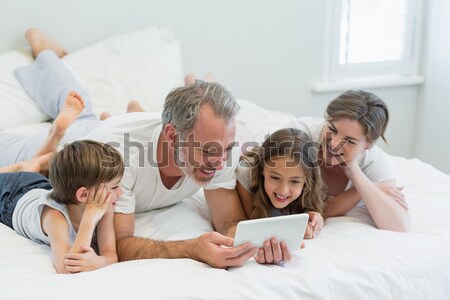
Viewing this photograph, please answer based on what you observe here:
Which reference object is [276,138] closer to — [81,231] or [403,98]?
[81,231]

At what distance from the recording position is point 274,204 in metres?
1.59

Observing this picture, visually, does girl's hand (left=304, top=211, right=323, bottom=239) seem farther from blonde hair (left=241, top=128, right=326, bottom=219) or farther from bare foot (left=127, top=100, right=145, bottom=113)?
bare foot (left=127, top=100, right=145, bottom=113)

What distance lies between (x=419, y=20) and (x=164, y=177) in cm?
203

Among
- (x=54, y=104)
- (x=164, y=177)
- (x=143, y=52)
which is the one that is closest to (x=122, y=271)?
(x=164, y=177)

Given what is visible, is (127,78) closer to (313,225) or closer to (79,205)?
(79,205)

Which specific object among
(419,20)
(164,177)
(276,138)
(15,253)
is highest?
(419,20)

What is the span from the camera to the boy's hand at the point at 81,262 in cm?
131

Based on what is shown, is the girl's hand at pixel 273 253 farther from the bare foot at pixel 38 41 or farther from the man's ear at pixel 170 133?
the bare foot at pixel 38 41

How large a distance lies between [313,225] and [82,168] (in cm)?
59

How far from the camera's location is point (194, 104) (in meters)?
1.49

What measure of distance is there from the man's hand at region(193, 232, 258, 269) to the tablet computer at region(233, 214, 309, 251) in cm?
2

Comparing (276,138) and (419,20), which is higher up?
(419,20)

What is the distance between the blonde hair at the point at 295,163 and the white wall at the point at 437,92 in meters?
1.60

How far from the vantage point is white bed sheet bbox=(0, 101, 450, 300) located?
122 centimetres
